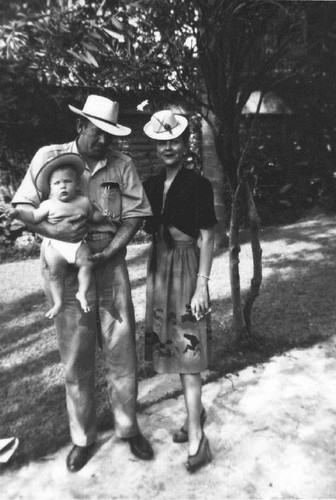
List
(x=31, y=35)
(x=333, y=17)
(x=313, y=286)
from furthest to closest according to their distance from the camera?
(x=313, y=286)
(x=333, y=17)
(x=31, y=35)

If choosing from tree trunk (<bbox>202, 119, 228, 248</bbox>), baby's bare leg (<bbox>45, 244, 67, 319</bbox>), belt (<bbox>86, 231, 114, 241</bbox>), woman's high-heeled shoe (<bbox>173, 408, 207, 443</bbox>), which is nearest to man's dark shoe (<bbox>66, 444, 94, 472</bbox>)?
woman's high-heeled shoe (<bbox>173, 408, 207, 443</bbox>)

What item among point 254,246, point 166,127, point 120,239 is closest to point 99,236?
point 120,239

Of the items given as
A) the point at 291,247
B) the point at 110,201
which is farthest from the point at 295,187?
the point at 110,201

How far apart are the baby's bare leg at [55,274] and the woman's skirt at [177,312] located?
570 millimetres

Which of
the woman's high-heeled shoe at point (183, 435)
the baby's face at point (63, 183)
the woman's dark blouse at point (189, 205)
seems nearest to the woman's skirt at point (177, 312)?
the woman's dark blouse at point (189, 205)

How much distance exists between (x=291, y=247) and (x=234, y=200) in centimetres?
424

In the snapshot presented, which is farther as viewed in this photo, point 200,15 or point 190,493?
point 200,15

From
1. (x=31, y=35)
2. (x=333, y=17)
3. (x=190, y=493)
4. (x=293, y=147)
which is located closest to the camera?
(x=190, y=493)

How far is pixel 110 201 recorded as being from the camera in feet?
8.66

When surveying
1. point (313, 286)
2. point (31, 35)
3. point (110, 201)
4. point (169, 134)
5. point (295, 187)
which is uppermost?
point (31, 35)

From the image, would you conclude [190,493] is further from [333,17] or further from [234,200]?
[333,17]

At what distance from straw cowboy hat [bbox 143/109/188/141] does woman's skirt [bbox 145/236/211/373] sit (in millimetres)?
615

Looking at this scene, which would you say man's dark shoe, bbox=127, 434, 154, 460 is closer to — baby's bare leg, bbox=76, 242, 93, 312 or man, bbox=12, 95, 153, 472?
man, bbox=12, 95, 153, 472

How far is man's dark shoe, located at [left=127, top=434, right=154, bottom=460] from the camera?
275 centimetres
